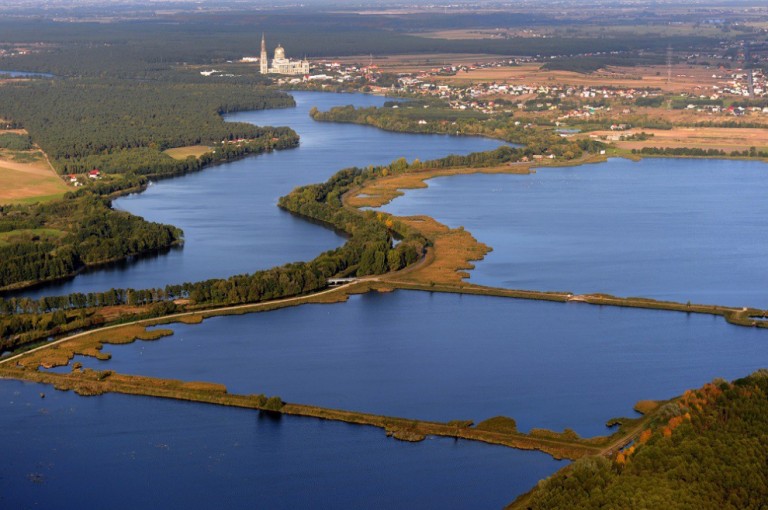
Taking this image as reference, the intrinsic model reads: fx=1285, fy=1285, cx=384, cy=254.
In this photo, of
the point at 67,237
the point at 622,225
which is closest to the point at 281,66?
the point at 622,225

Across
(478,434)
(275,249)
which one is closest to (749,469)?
(478,434)

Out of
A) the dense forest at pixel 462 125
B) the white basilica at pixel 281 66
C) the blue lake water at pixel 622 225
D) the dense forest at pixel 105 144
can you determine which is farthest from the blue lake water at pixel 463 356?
the white basilica at pixel 281 66

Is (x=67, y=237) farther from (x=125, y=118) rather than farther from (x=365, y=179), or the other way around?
(x=125, y=118)

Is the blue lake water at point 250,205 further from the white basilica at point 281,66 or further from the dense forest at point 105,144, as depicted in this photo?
the white basilica at point 281,66

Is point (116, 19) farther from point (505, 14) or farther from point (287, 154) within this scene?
point (287, 154)

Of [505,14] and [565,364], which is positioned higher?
[505,14]
